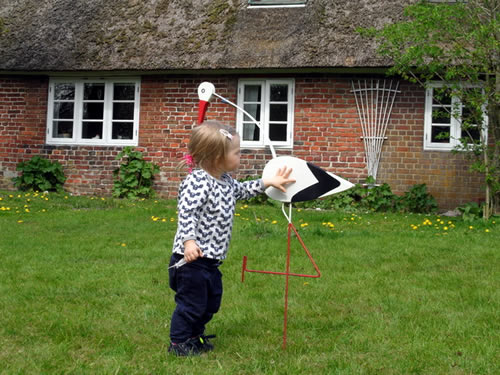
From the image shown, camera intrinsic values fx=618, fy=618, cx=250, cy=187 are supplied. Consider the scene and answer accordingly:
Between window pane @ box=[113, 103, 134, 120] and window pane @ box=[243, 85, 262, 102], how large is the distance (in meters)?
2.37

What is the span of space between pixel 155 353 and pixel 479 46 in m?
7.37

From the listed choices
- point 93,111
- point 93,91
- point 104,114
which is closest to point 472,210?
point 104,114

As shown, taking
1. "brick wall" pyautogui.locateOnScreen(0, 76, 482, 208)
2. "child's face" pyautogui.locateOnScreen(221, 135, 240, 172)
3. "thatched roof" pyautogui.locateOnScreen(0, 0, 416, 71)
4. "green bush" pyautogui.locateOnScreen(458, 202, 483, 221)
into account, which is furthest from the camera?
"thatched roof" pyautogui.locateOnScreen(0, 0, 416, 71)

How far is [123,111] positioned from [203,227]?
9799 millimetres

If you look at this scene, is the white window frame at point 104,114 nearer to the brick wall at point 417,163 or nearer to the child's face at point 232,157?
the brick wall at point 417,163

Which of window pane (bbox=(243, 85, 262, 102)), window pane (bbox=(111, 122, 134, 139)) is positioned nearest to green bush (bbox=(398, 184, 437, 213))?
window pane (bbox=(243, 85, 262, 102))

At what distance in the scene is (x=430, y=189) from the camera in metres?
10.9

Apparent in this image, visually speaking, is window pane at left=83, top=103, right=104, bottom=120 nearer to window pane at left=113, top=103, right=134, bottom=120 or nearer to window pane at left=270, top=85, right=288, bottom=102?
window pane at left=113, top=103, right=134, bottom=120

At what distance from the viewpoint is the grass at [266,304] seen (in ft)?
10.0

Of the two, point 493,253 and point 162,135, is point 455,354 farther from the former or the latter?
point 162,135

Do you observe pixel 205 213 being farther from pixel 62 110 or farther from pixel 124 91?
pixel 62 110

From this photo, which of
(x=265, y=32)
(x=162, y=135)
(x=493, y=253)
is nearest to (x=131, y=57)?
(x=162, y=135)

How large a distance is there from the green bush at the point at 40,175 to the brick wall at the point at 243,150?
8.2 inches

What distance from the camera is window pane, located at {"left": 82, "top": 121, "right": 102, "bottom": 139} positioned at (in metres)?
12.7
